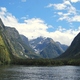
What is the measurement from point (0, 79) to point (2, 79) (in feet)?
2.81

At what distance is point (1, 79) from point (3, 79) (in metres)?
0.85

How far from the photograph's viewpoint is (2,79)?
365ft

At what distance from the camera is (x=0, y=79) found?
111 m

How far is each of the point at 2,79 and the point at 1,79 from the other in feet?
1.45

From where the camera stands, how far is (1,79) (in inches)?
4368

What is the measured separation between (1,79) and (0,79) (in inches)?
16.7

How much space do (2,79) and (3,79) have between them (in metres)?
0.43

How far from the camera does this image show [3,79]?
4375 inches
